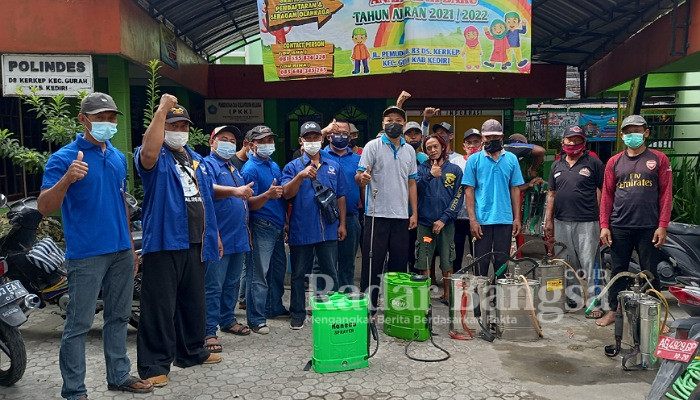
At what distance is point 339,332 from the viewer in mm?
4125

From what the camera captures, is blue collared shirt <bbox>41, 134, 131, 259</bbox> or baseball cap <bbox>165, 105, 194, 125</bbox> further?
baseball cap <bbox>165, 105, 194, 125</bbox>

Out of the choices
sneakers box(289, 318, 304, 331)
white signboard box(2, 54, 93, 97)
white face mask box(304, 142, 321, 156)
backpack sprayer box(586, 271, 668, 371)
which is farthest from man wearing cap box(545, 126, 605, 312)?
white signboard box(2, 54, 93, 97)

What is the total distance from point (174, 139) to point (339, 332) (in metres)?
1.89

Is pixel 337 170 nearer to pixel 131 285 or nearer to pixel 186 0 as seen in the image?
pixel 131 285

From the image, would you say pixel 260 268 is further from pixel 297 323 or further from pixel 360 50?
pixel 360 50

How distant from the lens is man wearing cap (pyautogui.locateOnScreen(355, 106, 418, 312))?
17.2 feet

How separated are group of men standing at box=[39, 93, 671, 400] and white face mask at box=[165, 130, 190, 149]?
0.03 feet

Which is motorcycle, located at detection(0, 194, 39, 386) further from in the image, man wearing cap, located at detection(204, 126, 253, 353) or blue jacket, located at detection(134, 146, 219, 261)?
man wearing cap, located at detection(204, 126, 253, 353)

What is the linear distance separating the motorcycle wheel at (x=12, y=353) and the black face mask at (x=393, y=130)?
349 centimetres

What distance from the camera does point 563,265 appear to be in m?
5.50

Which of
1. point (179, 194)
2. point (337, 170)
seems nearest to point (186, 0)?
point (337, 170)

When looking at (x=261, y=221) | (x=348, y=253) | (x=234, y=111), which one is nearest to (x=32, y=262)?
(x=261, y=221)

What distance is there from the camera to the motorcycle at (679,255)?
18.0 ft

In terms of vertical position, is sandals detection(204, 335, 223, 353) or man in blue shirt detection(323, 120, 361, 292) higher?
man in blue shirt detection(323, 120, 361, 292)
